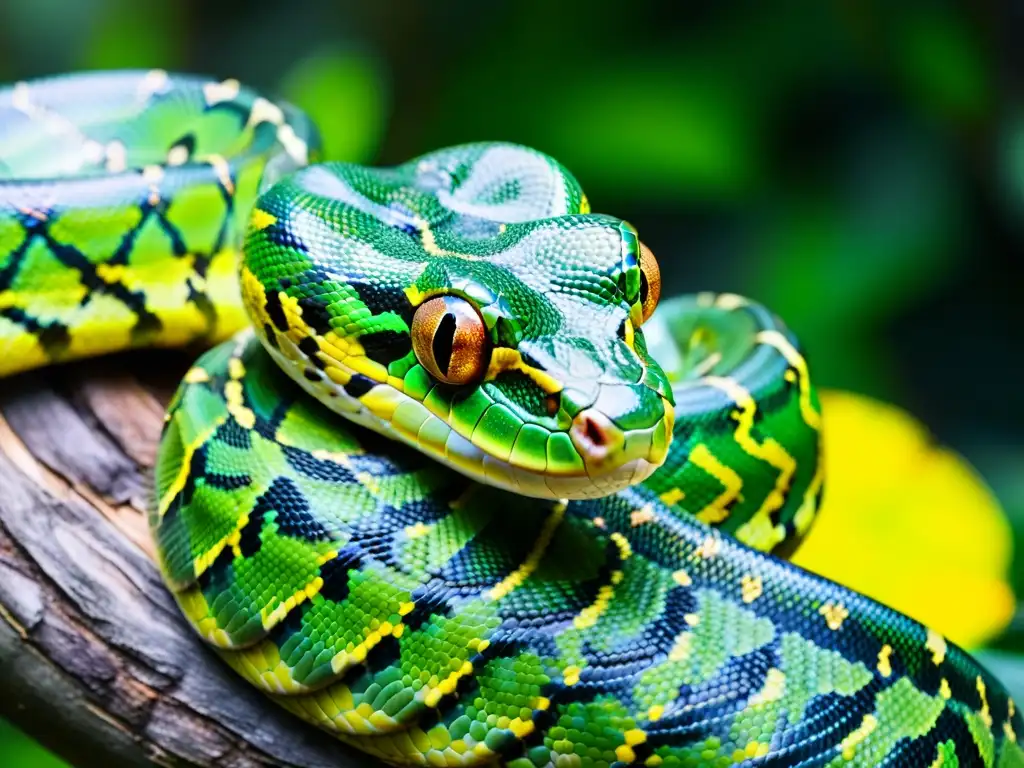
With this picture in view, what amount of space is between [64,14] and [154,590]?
511 cm

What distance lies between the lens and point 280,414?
1.99 metres

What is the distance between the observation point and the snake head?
1.59 meters

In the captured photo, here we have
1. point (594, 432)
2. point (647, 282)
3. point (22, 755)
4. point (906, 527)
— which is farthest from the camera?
point (22, 755)

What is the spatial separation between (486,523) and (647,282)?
1.78ft

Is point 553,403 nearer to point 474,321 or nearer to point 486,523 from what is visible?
point 474,321

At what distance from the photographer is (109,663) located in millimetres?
2008

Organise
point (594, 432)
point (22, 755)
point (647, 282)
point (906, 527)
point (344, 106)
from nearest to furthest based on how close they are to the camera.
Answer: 1. point (594, 432)
2. point (647, 282)
3. point (906, 527)
4. point (22, 755)
5. point (344, 106)

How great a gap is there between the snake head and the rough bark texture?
61 centimetres

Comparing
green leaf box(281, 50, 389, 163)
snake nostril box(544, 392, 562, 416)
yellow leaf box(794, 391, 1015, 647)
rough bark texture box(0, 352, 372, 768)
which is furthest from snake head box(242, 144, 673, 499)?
green leaf box(281, 50, 389, 163)

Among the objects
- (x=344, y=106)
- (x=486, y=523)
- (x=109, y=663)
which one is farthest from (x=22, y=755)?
(x=344, y=106)

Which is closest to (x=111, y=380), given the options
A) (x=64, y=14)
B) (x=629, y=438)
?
(x=629, y=438)

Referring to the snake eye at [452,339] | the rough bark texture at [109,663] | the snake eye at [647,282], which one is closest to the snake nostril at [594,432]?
the snake eye at [452,339]

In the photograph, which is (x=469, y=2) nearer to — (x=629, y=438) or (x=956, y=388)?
(x=956, y=388)

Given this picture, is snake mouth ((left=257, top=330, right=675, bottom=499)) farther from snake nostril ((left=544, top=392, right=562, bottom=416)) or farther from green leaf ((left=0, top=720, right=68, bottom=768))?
green leaf ((left=0, top=720, right=68, bottom=768))
